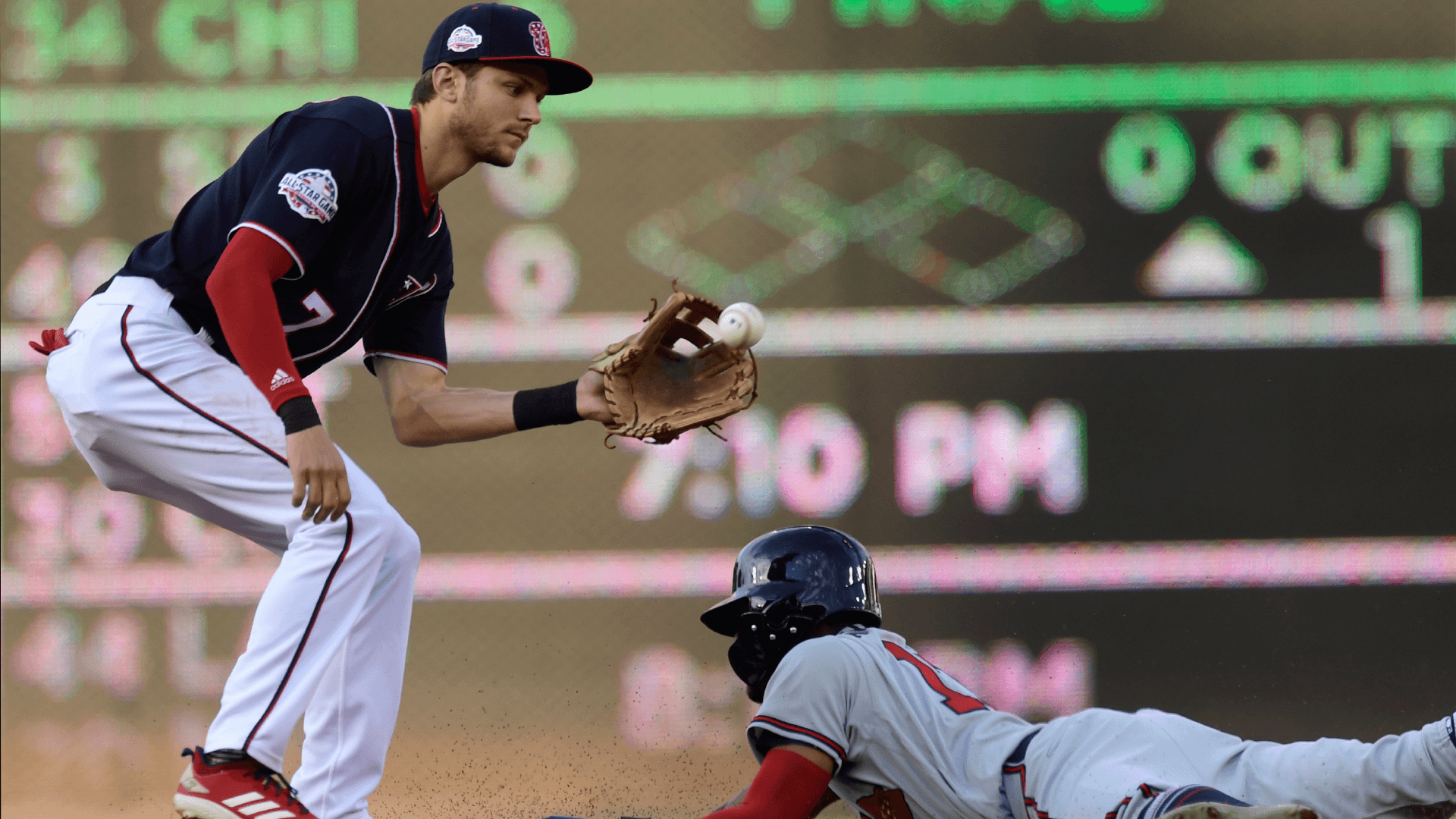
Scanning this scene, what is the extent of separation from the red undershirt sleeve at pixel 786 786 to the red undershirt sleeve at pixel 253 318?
0.83 meters

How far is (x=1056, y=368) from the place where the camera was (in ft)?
11.7

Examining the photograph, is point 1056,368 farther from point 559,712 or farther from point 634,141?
point 559,712

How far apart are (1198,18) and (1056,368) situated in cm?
100

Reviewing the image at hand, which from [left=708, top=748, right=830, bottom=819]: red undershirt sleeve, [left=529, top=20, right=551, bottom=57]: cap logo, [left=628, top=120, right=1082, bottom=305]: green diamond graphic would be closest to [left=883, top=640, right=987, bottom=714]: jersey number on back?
[left=708, top=748, right=830, bottom=819]: red undershirt sleeve

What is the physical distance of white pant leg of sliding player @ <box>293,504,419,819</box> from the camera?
1.92m

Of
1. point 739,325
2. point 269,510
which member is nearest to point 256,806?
point 269,510

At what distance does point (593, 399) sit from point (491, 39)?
1.92 ft

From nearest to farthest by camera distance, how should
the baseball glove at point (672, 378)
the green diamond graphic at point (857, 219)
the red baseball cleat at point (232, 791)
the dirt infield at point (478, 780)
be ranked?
the red baseball cleat at point (232, 791)
the baseball glove at point (672, 378)
the dirt infield at point (478, 780)
the green diamond graphic at point (857, 219)

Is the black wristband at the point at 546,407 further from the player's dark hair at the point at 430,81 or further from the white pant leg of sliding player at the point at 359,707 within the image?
the player's dark hair at the point at 430,81

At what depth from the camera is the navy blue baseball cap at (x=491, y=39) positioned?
2109mm

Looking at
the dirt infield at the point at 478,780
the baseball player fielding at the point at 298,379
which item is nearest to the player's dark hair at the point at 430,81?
the baseball player fielding at the point at 298,379

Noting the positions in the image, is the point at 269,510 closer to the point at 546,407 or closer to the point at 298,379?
the point at 298,379

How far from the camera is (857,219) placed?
357 centimetres

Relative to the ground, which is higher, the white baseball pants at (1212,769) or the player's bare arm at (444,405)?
the player's bare arm at (444,405)
